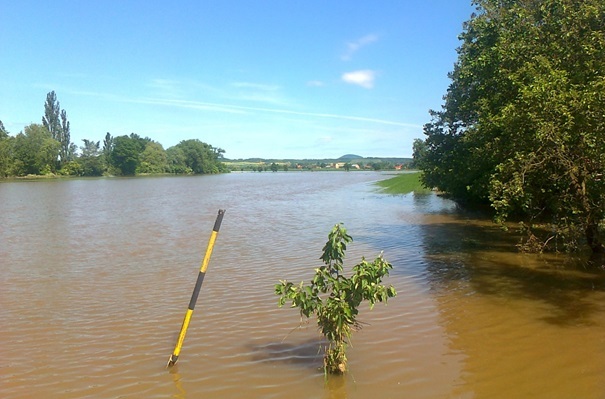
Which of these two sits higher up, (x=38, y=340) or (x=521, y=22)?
(x=521, y=22)

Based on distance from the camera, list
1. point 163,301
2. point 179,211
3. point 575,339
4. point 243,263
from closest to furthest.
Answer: point 575,339 < point 163,301 < point 243,263 < point 179,211

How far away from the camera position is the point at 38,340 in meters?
8.87

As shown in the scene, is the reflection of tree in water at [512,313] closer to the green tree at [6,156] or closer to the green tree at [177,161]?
the green tree at [6,156]

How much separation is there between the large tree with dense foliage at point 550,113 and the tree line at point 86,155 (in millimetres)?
113674

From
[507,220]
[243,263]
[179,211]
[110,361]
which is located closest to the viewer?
[110,361]

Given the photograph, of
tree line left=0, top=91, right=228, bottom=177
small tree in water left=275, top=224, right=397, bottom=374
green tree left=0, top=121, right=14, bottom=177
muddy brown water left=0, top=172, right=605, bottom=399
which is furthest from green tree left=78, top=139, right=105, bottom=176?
small tree in water left=275, top=224, right=397, bottom=374

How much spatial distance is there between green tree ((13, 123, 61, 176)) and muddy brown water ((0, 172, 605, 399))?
352 feet

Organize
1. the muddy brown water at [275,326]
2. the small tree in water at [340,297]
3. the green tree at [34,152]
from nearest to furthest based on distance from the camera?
the small tree in water at [340,297], the muddy brown water at [275,326], the green tree at [34,152]

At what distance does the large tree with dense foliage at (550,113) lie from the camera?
11.7 meters

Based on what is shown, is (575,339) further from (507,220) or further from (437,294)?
(507,220)

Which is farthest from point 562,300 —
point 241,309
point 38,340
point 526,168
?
point 38,340

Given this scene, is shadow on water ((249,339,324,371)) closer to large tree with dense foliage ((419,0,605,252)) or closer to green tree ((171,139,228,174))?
large tree with dense foliage ((419,0,605,252))

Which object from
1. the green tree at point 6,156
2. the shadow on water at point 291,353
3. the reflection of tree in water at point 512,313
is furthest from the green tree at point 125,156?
the shadow on water at point 291,353

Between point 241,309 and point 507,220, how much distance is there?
19375 millimetres
